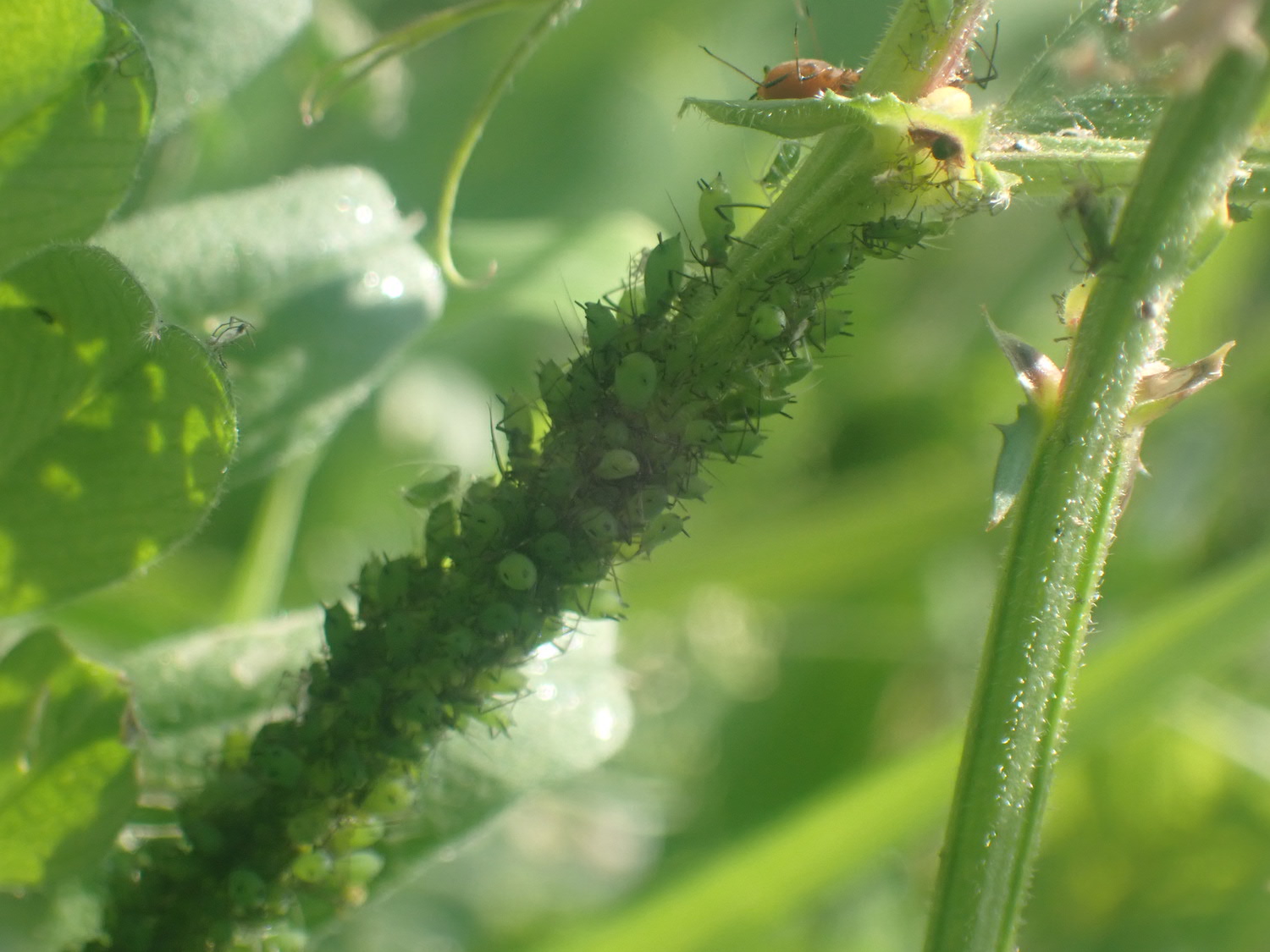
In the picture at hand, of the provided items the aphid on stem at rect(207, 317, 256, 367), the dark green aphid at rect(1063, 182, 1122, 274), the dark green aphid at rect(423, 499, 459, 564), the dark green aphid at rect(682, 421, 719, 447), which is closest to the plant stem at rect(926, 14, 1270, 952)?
the dark green aphid at rect(1063, 182, 1122, 274)

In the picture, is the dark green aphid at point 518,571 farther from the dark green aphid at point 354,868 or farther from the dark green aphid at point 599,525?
the dark green aphid at point 354,868

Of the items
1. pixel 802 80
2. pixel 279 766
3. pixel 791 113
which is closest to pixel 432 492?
pixel 279 766

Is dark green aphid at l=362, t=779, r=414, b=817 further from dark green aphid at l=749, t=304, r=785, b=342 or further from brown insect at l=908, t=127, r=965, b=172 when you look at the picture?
brown insect at l=908, t=127, r=965, b=172

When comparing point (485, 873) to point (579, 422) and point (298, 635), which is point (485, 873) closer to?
point (298, 635)

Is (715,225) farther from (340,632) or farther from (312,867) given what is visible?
(312,867)

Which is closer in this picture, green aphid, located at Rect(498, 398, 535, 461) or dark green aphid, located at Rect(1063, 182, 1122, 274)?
dark green aphid, located at Rect(1063, 182, 1122, 274)

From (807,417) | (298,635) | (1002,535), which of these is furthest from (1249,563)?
(298,635)

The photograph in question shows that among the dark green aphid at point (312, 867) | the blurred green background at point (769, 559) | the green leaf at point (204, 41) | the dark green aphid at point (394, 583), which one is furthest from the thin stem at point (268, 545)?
the dark green aphid at point (394, 583)
